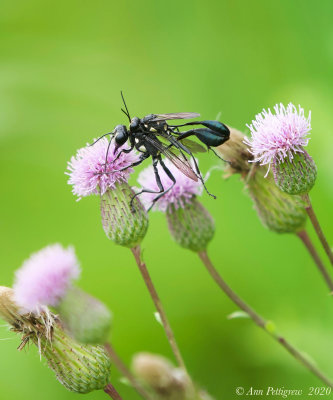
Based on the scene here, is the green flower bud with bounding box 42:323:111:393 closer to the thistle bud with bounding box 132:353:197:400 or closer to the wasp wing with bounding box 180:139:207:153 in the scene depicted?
the thistle bud with bounding box 132:353:197:400

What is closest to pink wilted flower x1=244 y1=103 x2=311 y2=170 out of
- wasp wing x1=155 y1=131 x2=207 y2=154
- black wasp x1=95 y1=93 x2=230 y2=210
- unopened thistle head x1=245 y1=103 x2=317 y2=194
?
unopened thistle head x1=245 y1=103 x2=317 y2=194

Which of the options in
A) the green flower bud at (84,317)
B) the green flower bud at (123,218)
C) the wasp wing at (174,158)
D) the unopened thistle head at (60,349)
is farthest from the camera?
the wasp wing at (174,158)

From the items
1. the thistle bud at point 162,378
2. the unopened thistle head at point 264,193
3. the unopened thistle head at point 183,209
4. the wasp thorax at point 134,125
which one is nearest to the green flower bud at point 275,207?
the unopened thistle head at point 264,193

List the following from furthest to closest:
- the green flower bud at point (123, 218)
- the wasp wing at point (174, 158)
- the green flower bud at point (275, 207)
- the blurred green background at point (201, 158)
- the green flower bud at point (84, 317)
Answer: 1. the blurred green background at point (201, 158)
2. the green flower bud at point (275, 207)
3. the wasp wing at point (174, 158)
4. the green flower bud at point (123, 218)
5. the green flower bud at point (84, 317)

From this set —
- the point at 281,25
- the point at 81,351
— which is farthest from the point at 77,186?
the point at 281,25

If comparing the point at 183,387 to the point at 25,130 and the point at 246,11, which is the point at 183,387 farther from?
the point at 246,11

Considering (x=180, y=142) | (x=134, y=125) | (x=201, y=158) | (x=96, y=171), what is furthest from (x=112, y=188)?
(x=201, y=158)

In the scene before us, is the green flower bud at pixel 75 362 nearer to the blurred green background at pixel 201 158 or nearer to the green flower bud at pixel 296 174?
the green flower bud at pixel 296 174
